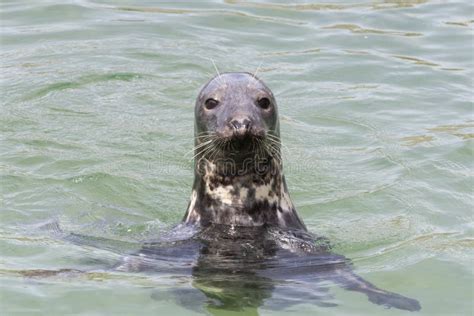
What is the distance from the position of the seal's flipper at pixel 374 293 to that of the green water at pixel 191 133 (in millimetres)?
109

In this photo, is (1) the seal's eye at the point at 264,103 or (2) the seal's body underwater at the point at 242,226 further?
(1) the seal's eye at the point at 264,103

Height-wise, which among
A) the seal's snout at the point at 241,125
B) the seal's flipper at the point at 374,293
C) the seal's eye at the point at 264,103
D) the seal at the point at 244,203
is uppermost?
the seal's eye at the point at 264,103

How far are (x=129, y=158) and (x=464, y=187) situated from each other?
10.4ft

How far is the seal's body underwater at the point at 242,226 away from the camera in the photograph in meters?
7.35

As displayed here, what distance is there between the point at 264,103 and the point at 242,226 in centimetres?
89

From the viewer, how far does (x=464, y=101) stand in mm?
12266

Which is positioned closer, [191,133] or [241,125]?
[241,125]

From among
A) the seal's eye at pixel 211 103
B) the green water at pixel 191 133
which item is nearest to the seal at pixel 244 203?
the seal's eye at pixel 211 103

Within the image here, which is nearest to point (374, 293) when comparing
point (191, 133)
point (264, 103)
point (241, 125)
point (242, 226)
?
point (242, 226)

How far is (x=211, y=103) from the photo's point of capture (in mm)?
7934

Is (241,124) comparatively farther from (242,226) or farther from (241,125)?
(242,226)

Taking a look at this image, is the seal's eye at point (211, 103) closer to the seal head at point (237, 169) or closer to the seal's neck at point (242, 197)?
the seal head at point (237, 169)

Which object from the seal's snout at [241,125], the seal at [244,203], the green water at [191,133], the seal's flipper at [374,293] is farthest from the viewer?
the green water at [191,133]

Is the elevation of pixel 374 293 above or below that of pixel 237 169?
below
